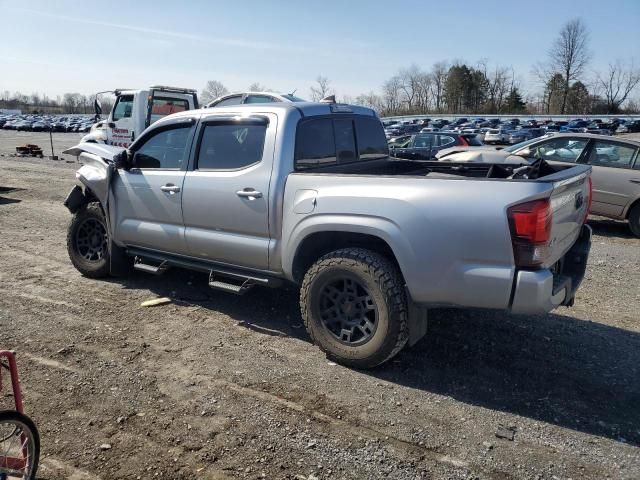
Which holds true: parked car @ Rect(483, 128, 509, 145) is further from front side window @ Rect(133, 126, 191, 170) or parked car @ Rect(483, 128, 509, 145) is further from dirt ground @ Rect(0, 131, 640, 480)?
front side window @ Rect(133, 126, 191, 170)

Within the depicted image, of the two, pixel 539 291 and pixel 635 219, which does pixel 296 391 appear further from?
pixel 635 219

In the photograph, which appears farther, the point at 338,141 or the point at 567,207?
the point at 338,141

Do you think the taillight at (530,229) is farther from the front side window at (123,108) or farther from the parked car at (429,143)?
the front side window at (123,108)

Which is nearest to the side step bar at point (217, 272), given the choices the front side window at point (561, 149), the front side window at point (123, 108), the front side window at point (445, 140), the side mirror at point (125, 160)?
the side mirror at point (125, 160)

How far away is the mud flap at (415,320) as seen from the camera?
3.84 meters

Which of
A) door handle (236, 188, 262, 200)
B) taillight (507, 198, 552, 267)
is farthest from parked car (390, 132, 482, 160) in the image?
taillight (507, 198, 552, 267)

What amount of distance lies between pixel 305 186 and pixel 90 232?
10.7 feet

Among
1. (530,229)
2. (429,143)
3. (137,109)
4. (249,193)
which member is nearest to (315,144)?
(249,193)

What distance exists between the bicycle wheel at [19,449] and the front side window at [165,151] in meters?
2.94

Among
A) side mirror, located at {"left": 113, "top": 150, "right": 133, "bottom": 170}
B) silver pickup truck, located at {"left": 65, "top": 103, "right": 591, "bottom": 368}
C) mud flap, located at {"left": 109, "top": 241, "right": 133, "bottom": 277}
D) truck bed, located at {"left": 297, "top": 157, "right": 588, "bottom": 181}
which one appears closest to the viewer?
silver pickup truck, located at {"left": 65, "top": 103, "right": 591, "bottom": 368}

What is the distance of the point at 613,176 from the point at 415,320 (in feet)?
24.1

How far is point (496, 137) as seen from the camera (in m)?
43.2

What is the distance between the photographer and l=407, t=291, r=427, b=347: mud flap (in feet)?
12.6

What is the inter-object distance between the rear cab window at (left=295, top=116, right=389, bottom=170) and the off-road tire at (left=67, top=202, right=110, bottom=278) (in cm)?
269
